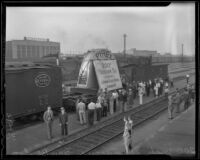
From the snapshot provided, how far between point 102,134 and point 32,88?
8.45 feet

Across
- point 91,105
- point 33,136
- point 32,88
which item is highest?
point 32,88

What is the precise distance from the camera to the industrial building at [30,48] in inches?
233

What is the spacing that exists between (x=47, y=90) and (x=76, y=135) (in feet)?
5.57

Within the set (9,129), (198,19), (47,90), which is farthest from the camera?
(47,90)

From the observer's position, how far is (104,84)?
263 inches

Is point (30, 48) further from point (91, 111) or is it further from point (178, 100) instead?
point (178, 100)

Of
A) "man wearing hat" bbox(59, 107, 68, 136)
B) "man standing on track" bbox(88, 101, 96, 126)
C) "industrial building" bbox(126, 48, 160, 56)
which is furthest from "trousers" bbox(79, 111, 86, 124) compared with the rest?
"industrial building" bbox(126, 48, 160, 56)

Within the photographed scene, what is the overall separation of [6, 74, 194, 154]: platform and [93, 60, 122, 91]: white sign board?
885 millimetres

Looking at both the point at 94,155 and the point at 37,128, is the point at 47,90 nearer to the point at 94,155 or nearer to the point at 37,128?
the point at 37,128

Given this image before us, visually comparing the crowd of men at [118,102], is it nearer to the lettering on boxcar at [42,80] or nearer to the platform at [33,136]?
the platform at [33,136]

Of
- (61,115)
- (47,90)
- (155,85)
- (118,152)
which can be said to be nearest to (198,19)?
(155,85)

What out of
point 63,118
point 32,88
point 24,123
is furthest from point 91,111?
point 24,123

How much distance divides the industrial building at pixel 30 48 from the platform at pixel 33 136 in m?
1.83

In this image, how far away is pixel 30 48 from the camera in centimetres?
632
